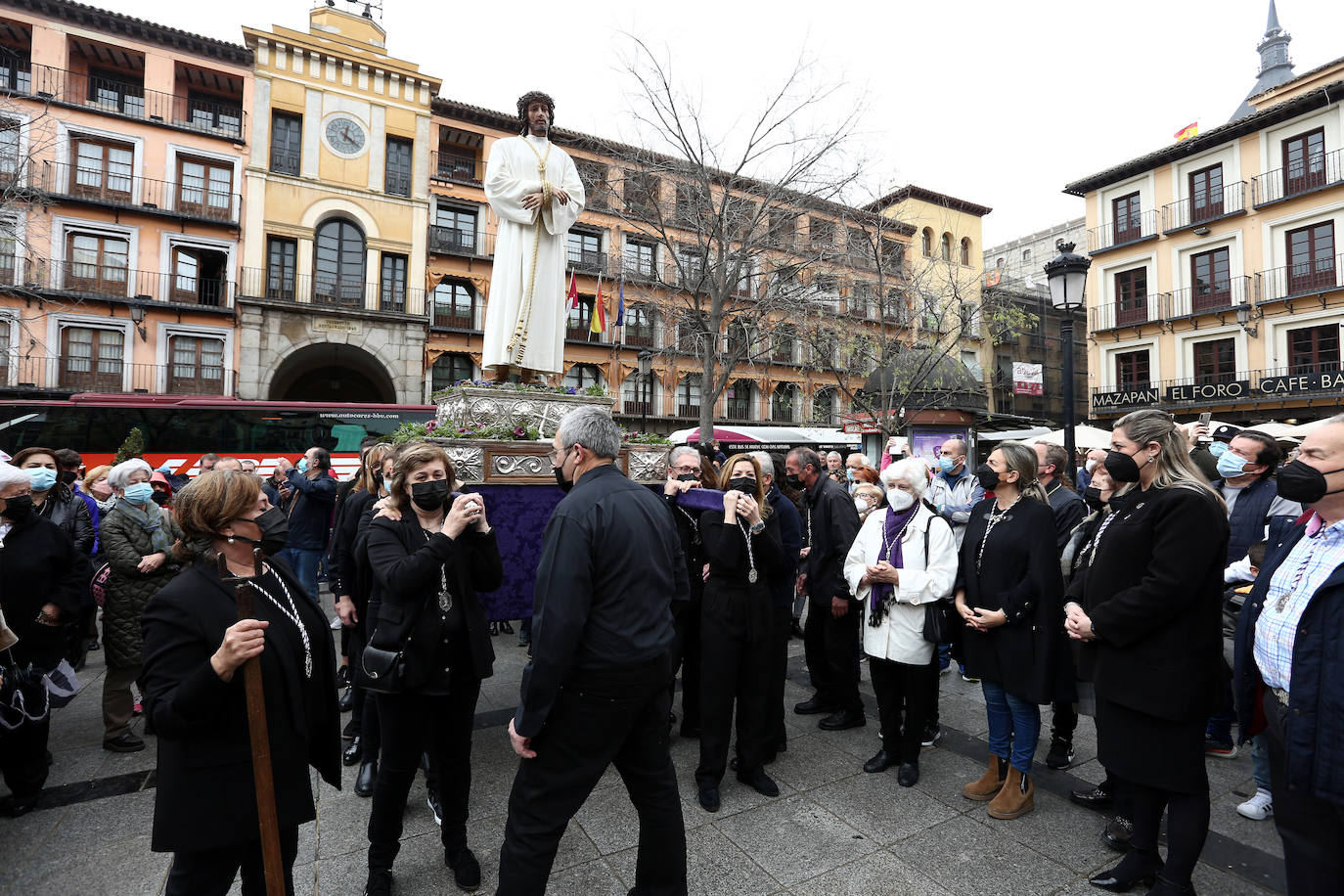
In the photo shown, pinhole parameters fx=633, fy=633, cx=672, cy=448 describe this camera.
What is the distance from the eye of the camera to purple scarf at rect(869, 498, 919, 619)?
4.12 meters

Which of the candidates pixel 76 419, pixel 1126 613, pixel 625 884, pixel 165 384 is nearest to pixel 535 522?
pixel 625 884

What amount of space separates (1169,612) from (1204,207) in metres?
32.2

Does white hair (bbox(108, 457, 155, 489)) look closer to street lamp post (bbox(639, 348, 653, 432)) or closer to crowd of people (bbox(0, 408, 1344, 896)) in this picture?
crowd of people (bbox(0, 408, 1344, 896))

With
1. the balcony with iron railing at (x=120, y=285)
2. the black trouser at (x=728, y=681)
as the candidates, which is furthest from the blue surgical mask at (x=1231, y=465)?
the balcony with iron railing at (x=120, y=285)

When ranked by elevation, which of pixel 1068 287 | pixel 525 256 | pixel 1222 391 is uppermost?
pixel 1222 391

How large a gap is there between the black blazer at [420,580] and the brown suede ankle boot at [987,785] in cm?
291

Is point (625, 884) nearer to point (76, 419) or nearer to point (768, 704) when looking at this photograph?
point (768, 704)

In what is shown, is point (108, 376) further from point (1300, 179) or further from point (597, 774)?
point (1300, 179)

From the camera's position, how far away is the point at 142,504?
4656 mm

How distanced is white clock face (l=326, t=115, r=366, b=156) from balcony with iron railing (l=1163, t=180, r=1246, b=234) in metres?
33.0

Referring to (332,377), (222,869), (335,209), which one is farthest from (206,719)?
(332,377)

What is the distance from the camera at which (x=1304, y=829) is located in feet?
7.16

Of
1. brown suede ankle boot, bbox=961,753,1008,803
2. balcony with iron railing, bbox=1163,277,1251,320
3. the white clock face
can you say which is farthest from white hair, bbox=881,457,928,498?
balcony with iron railing, bbox=1163,277,1251,320

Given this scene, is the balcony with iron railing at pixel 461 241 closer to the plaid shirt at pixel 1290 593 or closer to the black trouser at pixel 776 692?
the black trouser at pixel 776 692
